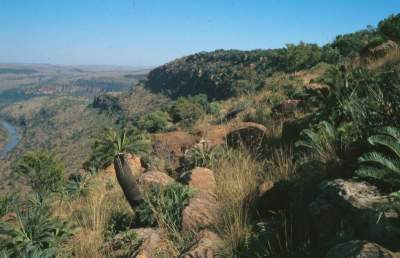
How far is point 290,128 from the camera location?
657cm

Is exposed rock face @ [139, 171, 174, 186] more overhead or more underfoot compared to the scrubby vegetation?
more underfoot

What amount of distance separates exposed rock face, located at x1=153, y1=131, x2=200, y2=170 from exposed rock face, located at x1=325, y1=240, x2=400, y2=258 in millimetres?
7402

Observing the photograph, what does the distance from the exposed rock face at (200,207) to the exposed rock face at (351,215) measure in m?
1.30

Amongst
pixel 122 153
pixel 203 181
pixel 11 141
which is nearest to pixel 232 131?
pixel 122 153

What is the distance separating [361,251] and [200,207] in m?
2.57

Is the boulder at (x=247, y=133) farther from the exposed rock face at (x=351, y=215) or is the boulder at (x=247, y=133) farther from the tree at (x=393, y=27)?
the exposed rock face at (x=351, y=215)

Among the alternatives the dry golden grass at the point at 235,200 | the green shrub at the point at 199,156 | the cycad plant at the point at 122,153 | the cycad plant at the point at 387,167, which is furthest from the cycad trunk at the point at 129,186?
the cycad plant at the point at 387,167

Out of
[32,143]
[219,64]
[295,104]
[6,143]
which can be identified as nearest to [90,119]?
[32,143]

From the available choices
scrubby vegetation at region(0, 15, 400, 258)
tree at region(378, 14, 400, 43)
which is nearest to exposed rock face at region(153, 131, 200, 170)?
scrubby vegetation at region(0, 15, 400, 258)

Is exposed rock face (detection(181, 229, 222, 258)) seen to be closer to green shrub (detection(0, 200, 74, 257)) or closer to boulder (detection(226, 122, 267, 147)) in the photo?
green shrub (detection(0, 200, 74, 257))

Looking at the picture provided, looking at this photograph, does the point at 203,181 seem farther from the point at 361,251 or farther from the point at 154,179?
the point at 361,251

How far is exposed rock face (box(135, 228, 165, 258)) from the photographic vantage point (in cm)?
369

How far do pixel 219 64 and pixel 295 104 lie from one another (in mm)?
102677

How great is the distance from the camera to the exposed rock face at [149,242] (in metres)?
3.69
